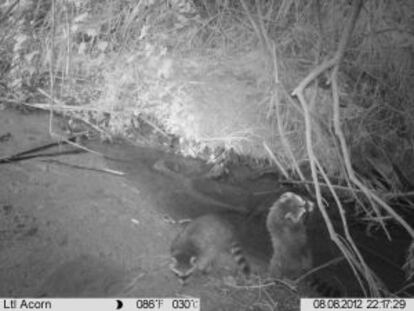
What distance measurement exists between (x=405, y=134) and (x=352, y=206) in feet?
4.78

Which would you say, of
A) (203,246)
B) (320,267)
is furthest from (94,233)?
(320,267)

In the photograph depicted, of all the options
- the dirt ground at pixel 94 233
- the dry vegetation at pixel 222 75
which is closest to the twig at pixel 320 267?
the dirt ground at pixel 94 233

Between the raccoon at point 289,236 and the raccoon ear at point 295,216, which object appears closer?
the raccoon at point 289,236

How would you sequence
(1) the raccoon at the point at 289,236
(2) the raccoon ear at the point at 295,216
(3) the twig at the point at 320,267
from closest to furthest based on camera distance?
1. (3) the twig at the point at 320,267
2. (1) the raccoon at the point at 289,236
3. (2) the raccoon ear at the point at 295,216

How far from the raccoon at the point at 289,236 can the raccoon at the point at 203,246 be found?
0.39 m

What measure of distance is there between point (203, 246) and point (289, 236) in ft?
3.64

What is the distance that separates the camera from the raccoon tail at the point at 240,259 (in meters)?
4.00

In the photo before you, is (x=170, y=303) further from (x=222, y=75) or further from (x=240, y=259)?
(x=222, y=75)

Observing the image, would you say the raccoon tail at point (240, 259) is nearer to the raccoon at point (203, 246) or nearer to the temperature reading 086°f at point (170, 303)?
the raccoon at point (203, 246)

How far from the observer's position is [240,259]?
13.4 ft

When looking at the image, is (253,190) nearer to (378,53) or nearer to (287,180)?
(287,180)

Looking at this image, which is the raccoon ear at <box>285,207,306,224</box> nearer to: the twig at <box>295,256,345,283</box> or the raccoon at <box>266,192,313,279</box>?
the raccoon at <box>266,192,313,279</box>

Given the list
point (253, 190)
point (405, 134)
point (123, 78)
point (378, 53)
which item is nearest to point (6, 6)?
point (123, 78)

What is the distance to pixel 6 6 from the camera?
681 cm
